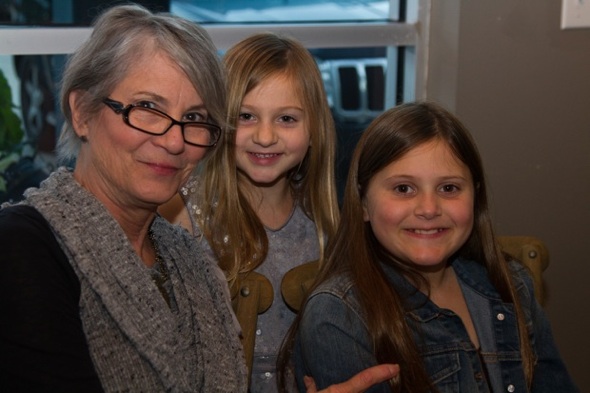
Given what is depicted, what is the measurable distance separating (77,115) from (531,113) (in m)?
1.90

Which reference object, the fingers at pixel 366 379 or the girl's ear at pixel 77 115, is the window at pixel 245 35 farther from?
the fingers at pixel 366 379

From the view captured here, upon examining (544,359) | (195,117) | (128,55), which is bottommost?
(544,359)

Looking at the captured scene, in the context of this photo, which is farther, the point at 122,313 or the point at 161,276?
the point at 161,276

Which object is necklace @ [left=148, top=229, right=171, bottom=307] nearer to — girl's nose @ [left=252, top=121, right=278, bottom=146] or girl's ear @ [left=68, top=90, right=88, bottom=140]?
girl's ear @ [left=68, top=90, right=88, bottom=140]

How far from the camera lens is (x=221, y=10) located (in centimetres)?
293

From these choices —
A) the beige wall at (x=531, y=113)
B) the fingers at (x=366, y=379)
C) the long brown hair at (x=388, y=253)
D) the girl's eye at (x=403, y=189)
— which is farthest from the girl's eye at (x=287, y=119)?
the beige wall at (x=531, y=113)

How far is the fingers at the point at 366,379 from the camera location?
1.74 m

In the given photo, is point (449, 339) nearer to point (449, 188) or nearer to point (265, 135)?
point (449, 188)

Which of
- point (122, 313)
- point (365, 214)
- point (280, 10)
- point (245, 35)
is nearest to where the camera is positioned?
point (122, 313)

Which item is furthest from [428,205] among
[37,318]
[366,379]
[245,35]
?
[245,35]

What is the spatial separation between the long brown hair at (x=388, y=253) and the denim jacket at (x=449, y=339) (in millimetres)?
25

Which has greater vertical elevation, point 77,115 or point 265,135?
point 77,115

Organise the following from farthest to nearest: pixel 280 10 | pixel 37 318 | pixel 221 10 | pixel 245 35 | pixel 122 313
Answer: pixel 280 10, pixel 221 10, pixel 245 35, pixel 122 313, pixel 37 318

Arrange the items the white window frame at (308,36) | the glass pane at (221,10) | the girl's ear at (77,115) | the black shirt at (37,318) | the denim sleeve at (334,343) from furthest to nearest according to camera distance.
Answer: the glass pane at (221,10)
the white window frame at (308,36)
the denim sleeve at (334,343)
the girl's ear at (77,115)
the black shirt at (37,318)
